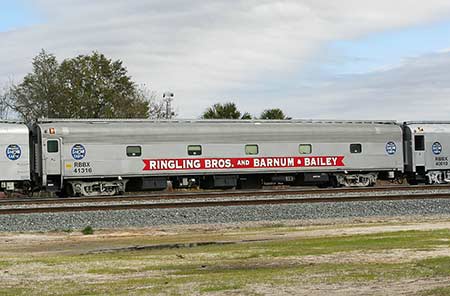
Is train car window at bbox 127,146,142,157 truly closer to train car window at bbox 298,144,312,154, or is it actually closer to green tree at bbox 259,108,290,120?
train car window at bbox 298,144,312,154

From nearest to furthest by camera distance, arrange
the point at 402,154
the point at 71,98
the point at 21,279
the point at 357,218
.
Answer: the point at 21,279
the point at 357,218
the point at 402,154
the point at 71,98

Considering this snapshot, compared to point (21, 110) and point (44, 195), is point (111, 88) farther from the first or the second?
point (44, 195)

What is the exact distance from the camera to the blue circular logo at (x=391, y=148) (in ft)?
115

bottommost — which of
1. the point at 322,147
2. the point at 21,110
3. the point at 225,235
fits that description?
the point at 225,235

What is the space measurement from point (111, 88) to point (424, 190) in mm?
35580

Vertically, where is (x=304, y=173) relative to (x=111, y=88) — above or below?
below

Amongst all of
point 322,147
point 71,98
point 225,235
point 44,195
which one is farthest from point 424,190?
point 71,98

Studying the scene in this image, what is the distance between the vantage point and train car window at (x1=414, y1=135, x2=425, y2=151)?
3595 centimetres

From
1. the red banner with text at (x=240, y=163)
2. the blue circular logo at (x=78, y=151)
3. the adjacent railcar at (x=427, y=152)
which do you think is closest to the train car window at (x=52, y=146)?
the blue circular logo at (x=78, y=151)

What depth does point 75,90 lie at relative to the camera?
5738 centimetres

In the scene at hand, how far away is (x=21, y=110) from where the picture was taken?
193ft

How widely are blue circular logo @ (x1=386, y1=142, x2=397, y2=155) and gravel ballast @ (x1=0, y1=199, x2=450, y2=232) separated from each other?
42.2 ft

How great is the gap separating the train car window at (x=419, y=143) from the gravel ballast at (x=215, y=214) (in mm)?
13839

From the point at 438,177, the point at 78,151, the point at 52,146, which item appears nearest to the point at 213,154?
the point at 78,151
